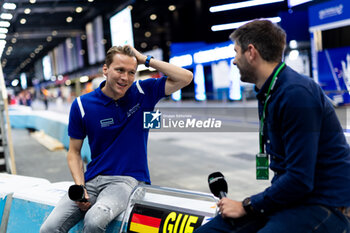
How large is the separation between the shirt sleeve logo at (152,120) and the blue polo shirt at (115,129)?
0.03 m

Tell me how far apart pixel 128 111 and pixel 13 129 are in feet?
46.3

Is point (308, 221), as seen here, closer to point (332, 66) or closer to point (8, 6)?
point (8, 6)

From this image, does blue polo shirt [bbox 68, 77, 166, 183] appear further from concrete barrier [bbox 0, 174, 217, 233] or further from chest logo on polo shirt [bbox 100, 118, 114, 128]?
concrete barrier [bbox 0, 174, 217, 233]

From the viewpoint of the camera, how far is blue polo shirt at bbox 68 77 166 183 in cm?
227

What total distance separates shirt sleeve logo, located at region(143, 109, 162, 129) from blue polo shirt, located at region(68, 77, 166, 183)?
3 cm

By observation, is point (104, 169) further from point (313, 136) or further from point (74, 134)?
point (313, 136)

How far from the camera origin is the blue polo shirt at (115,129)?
227cm

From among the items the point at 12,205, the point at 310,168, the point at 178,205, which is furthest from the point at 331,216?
the point at 12,205

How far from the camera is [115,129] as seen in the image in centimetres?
227

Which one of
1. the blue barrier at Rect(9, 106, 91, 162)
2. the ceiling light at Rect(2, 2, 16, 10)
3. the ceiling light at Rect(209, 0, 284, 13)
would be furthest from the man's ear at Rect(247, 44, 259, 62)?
the blue barrier at Rect(9, 106, 91, 162)

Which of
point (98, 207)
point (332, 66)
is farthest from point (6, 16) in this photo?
point (332, 66)

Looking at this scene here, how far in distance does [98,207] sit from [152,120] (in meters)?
0.65

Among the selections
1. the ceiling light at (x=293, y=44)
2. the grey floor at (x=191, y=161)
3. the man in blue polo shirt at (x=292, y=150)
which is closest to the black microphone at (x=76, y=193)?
the man in blue polo shirt at (x=292, y=150)

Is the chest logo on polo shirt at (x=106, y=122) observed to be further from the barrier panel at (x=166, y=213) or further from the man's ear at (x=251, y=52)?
the man's ear at (x=251, y=52)
